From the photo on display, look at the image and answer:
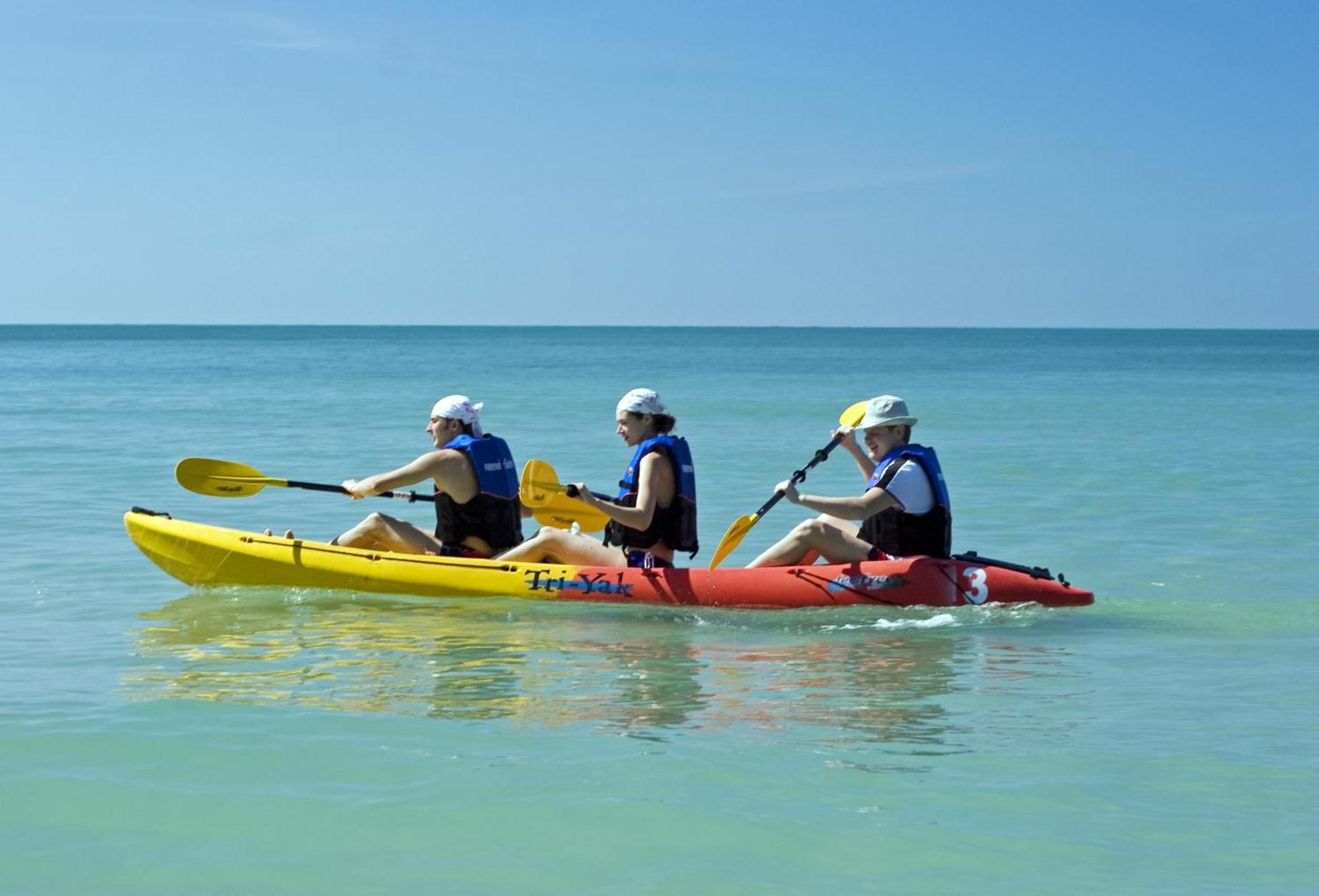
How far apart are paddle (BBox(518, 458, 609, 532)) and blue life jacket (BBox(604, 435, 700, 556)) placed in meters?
0.81

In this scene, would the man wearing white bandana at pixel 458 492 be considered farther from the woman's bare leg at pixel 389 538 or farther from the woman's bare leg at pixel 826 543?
the woman's bare leg at pixel 826 543

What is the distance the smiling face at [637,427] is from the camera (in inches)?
336

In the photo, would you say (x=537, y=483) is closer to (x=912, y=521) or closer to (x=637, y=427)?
(x=637, y=427)

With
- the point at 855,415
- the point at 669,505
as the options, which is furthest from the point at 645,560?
the point at 855,415

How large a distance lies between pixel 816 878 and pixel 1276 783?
1967 mm

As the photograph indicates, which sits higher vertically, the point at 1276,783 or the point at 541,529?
the point at 541,529

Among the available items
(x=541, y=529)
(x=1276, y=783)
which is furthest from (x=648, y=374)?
(x=1276, y=783)

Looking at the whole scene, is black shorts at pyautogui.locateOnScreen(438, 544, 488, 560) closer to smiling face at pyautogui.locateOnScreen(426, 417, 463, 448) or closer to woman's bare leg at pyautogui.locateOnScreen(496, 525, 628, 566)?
woman's bare leg at pyautogui.locateOnScreen(496, 525, 628, 566)

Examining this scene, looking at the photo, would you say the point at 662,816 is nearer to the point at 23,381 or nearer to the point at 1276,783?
the point at 1276,783

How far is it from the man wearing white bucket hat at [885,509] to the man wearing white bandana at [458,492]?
5.45 ft

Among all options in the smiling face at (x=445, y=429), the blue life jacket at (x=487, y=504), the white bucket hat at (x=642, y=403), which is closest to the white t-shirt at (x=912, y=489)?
the white bucket hat at (x=642, y=403)

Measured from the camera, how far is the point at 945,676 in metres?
7.20

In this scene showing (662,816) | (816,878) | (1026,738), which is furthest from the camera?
(1026,738)

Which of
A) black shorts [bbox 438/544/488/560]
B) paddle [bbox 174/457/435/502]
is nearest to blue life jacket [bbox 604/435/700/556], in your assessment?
black shorts [bbox 438/544/488/560]
